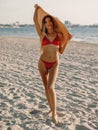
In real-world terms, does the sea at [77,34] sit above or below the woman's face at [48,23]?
below

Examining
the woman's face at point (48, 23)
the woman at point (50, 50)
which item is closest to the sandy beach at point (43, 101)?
the woman at point (50, 50)

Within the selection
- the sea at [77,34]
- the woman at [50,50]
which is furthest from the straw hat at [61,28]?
the sea at [77,34]

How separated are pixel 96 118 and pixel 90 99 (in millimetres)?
1334

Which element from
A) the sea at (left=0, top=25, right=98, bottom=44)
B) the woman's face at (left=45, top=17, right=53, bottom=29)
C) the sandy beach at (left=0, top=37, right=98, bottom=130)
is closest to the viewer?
the woman's face at (left=45, top=17, right=53, bottom=29)

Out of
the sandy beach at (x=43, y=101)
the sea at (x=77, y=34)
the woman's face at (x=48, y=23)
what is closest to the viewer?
the woman's face at (x=48, y=23)

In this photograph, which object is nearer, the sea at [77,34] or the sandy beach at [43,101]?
the sandy beach at [43,101]

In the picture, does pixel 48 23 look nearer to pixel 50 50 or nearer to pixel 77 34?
pixel 50 50

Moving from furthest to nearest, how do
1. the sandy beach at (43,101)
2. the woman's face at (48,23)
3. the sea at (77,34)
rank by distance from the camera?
the sea at (77,34)
the sandy beach at (43,101)
the woman's face at (48,23)

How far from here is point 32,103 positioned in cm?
644

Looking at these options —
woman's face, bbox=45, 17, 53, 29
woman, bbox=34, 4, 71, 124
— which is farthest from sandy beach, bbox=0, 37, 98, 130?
woman's face, bbox=45, 17, 53, 29

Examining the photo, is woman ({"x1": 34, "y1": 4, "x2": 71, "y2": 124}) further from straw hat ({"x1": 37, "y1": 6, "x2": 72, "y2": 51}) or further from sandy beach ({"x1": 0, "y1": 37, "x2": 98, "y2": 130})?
sandy beach ({"x1": 0, "y1": 37, "x2": 98, "y2": 130})

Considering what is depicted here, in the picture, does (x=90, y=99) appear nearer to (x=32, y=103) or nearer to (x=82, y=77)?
(x=32, y=103)

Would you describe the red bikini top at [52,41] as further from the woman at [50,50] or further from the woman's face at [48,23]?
the woman's face at [48,23]

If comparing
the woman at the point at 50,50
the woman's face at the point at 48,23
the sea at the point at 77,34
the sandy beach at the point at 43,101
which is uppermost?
the woman's face at the point at 48,23
